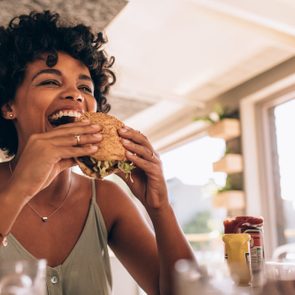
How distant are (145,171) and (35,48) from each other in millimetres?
613

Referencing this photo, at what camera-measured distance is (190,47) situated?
5180 mm

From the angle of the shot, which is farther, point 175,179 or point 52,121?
point 175,179

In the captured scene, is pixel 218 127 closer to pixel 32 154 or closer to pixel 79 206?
pixel 79 206

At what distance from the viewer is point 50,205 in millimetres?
1615

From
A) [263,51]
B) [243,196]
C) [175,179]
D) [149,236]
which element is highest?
[263,51]

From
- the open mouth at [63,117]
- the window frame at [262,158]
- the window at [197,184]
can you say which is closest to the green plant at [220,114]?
the window frame at [262,158]

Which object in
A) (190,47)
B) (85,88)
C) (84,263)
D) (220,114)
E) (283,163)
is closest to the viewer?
(84,263)

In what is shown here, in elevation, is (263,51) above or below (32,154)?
above

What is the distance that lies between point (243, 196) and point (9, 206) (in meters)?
4.83

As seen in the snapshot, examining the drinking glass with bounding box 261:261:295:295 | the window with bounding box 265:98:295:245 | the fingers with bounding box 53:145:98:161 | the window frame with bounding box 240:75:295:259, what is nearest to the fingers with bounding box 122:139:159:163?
the fingers with bounding box 53:145:98:161

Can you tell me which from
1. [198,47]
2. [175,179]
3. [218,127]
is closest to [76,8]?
[198,47]

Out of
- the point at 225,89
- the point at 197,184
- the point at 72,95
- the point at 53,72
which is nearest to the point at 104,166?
the point at 72,95

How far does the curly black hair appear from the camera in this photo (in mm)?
1648

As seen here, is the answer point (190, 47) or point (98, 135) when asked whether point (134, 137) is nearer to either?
point (98, 135)
